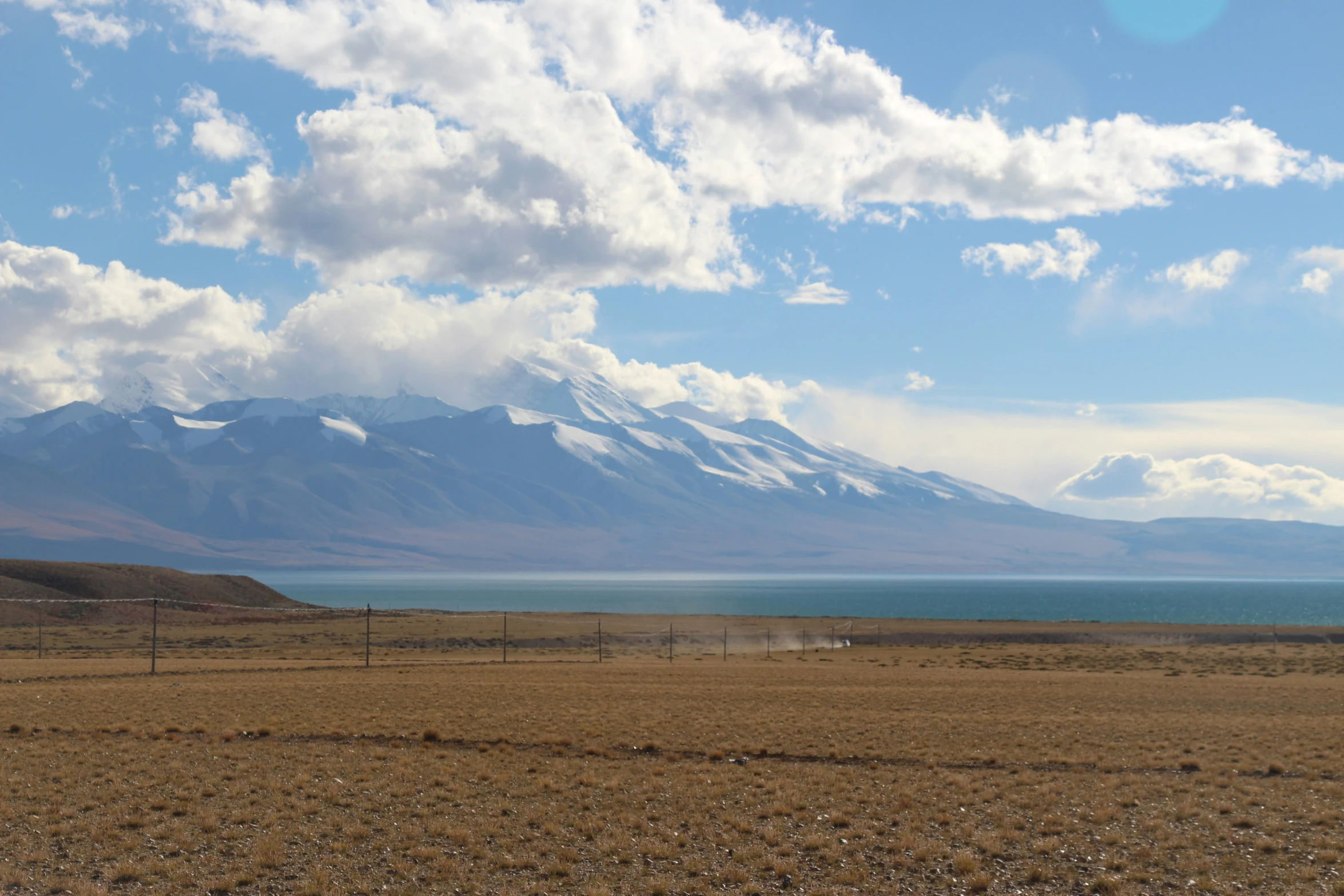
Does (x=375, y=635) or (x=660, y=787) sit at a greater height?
(x=660, y=787)

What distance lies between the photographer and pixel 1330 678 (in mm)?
52125

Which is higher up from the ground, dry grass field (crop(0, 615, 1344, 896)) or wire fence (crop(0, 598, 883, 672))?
dry grass field (crop(0, 615, 1344, 896))

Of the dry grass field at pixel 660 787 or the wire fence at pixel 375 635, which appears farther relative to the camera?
the wire fence at pixel 375 635

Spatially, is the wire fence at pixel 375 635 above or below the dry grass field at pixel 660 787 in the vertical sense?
below

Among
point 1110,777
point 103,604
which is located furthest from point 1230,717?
point 103,604

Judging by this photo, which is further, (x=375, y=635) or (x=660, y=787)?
(x=375, y=635)

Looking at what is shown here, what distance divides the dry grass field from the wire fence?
22245 millimetres

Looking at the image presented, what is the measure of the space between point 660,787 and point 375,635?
267 ft

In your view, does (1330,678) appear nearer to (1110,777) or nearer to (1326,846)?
(1110,777)

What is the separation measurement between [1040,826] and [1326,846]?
4.11 metres

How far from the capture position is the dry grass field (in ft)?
46.2

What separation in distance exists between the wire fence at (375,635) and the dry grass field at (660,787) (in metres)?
22.2

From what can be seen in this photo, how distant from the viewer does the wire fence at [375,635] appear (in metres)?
67.0

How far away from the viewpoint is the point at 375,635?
95312mm
